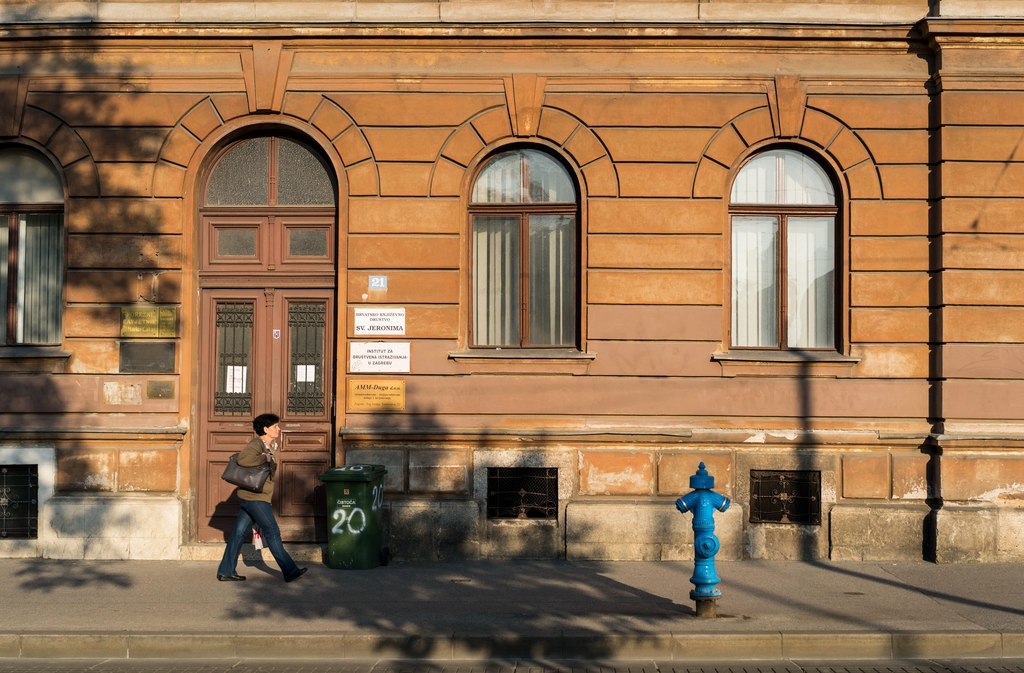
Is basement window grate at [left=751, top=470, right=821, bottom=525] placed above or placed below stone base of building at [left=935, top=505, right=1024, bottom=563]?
above

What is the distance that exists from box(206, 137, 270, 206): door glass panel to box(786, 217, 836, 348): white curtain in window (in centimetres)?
628

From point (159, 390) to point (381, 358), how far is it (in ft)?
8.49

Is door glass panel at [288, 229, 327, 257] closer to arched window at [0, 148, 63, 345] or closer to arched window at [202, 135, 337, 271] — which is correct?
arched window at [202, 135, 337, 271]

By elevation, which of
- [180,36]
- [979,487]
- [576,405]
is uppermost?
[180,36]

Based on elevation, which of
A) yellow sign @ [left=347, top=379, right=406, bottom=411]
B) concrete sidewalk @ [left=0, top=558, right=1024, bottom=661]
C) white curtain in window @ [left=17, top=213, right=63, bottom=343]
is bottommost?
concrete sidewalk @ [left=0, top=558, right=1024, bottom=661]

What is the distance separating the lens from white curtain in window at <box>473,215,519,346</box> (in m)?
11.7

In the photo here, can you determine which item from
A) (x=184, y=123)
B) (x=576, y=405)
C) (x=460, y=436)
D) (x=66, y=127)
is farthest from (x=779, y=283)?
(x=66, y=127)

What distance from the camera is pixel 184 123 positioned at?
11484 mm

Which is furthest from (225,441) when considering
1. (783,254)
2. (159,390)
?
(783,254)

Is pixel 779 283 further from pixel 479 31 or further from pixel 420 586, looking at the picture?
pixel 420 586

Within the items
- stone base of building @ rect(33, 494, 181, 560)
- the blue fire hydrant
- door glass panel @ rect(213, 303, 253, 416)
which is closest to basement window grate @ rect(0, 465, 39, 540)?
stone base of building @ rect(33, 494, 181, 560)

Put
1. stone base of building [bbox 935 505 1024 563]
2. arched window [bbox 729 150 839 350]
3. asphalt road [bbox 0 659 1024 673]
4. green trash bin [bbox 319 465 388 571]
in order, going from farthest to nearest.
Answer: arched window [bbox 729 150 839 350], stone base of building [bbox 935 505 1024 563], green trash bin [bbox 319 465 388 571], asphalt road [bbox 0 659 1024 673]

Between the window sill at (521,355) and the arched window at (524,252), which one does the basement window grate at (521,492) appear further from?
the arched window at (524,252)

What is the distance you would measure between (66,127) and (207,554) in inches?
206
